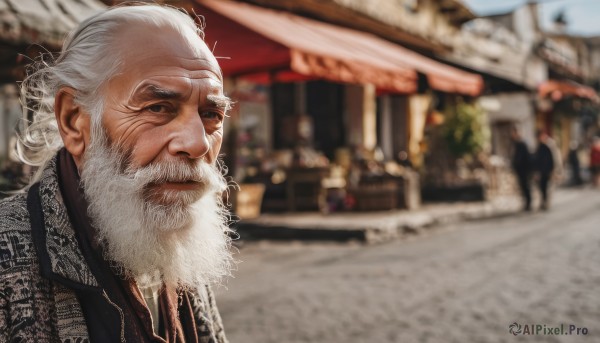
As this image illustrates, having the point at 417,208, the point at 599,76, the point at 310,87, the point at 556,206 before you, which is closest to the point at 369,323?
the point at 417,208

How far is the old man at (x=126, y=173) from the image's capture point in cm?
129

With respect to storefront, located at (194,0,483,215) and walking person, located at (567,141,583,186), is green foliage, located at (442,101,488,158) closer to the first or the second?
storefront, located at (194,0,483,215)

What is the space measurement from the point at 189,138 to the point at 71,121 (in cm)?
30

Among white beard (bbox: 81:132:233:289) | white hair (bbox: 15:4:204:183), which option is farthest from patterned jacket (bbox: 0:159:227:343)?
white hair (bbox: 15:4:204:183)

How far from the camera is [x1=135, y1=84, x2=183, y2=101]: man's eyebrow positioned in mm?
1392

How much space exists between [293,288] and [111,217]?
15.2 ft

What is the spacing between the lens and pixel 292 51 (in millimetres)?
7348

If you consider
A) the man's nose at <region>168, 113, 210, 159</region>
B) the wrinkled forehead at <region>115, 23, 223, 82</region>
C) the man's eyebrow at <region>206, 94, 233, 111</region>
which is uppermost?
the wrinkled forehead at <region>115, 23, 223, 82</region>

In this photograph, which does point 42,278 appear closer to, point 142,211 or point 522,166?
point 142,211

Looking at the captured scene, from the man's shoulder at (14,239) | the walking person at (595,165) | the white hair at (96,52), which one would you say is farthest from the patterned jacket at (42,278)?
the walking person at (595,165)

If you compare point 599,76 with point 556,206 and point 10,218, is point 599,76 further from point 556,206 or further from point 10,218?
point 10,218

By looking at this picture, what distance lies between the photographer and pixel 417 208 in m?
11.6

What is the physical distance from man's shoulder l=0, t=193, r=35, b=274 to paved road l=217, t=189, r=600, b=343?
10.8 feet

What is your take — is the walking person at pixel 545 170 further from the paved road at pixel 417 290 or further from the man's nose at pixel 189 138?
the man's nose at pixel 189 138
